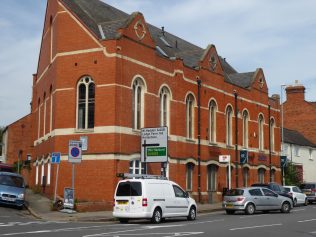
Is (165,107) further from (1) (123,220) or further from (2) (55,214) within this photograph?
(1) (123,220)

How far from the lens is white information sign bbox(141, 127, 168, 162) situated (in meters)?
27.9

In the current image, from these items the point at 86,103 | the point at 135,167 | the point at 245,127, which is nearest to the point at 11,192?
the point at 86,103

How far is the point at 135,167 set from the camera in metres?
30.2

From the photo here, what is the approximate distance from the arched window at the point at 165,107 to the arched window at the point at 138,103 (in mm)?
2304

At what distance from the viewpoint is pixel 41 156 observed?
34.8 m

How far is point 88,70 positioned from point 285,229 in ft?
52.8

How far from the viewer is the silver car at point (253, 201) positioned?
27016mm

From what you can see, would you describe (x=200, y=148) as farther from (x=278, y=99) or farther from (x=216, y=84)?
(x=278, y=99)

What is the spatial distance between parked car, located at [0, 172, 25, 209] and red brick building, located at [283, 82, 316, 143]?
46.3 m

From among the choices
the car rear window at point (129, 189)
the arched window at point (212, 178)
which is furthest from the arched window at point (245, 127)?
the car rear window at point (129, 189)

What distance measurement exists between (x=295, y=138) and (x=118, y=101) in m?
36.4

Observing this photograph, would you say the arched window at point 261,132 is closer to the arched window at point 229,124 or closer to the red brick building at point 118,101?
the red brick building at point 118,101

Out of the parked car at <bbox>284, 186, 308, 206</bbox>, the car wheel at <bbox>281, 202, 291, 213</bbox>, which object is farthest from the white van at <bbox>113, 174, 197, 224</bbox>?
the parked car at <bbox>284, 186, 308, 206</bbox>

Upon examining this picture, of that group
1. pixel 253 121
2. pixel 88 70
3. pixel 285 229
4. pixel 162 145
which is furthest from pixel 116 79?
pixel 253 121
